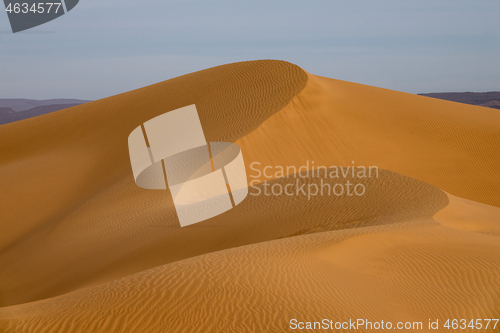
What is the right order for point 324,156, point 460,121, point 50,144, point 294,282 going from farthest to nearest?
point 50,144, point 460,121, point 324,156, point 294,282

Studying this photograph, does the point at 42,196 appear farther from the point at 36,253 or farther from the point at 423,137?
the point at 423,137

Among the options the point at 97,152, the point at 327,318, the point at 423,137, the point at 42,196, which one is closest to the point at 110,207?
the point at 42,196

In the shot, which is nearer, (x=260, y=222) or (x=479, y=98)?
(x=260, y=222)

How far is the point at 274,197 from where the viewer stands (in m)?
12.9

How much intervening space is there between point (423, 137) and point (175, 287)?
660 inches

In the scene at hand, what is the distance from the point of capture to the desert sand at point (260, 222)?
5348 mm

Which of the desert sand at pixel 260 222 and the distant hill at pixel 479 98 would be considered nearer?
the desert sand at pixel 260 222

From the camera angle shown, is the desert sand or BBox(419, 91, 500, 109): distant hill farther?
BBox(419, 91, 500, 109): distant hill

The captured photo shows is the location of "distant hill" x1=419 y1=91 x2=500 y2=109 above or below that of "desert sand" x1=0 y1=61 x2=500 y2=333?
below

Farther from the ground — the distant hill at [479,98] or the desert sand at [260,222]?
the desert sand at [260,222]

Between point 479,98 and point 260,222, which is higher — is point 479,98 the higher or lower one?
the lower one

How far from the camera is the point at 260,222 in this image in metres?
11.1

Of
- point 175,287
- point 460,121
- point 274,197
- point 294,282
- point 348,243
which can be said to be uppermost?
point 175,287

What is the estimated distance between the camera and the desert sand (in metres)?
5.35
